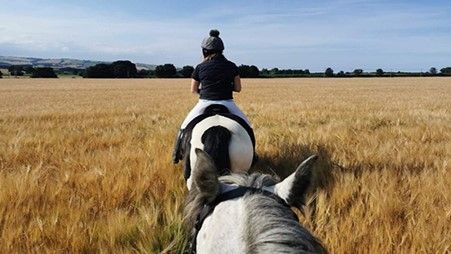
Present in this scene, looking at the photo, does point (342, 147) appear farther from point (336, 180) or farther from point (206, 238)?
point (206, 238)

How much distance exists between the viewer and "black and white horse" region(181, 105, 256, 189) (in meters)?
3.78

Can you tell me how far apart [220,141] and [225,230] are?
2293 mm

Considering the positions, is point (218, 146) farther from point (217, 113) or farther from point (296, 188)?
point (296, 188)

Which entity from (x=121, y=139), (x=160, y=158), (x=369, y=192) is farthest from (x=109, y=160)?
(x=369, y=192)

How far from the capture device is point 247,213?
60.1 inches

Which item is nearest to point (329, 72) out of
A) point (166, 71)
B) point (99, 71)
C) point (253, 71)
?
point (253, 71)

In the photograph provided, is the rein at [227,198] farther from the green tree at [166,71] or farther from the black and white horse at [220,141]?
the green tree at [166,71]

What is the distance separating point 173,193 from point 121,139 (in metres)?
3.33

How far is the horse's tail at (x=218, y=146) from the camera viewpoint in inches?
147

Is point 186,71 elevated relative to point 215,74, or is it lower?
lower

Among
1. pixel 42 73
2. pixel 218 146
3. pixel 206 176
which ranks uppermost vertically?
pixel 206 176

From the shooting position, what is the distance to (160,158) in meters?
5.07

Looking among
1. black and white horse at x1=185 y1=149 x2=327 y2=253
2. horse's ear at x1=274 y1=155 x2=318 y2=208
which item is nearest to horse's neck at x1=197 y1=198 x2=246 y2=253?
black and white horse at x1=185 y1=149 x2=327 y2=253

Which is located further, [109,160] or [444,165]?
[109,160]
